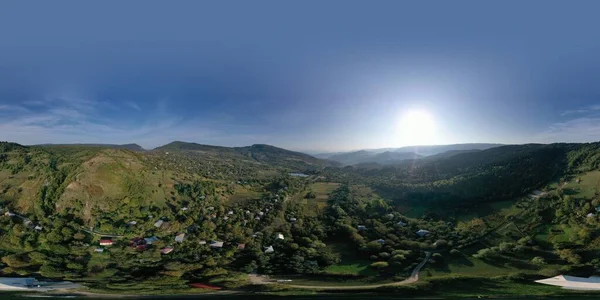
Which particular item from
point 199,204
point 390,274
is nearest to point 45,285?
point 199,204

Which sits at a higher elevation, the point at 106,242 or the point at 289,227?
the point at 289,227

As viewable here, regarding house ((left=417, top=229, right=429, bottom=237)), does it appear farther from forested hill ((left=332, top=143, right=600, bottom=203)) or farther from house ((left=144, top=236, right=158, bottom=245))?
house ((left=144, top=236, right=158, bottom=245))

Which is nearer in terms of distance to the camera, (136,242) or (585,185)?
(136,242)

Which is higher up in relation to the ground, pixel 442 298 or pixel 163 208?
→ pixel 163 208

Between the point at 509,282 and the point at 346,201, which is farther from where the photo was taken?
the point at 346,201

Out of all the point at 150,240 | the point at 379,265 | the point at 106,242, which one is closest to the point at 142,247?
the point at 150,240

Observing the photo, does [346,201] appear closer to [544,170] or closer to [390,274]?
[390,274]

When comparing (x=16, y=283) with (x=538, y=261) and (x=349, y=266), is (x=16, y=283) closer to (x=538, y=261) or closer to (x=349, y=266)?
(x=349, y=266)

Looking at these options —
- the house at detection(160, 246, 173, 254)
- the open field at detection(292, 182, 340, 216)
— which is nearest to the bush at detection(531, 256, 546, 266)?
the open field at detection(292, 182, 340, 216)
